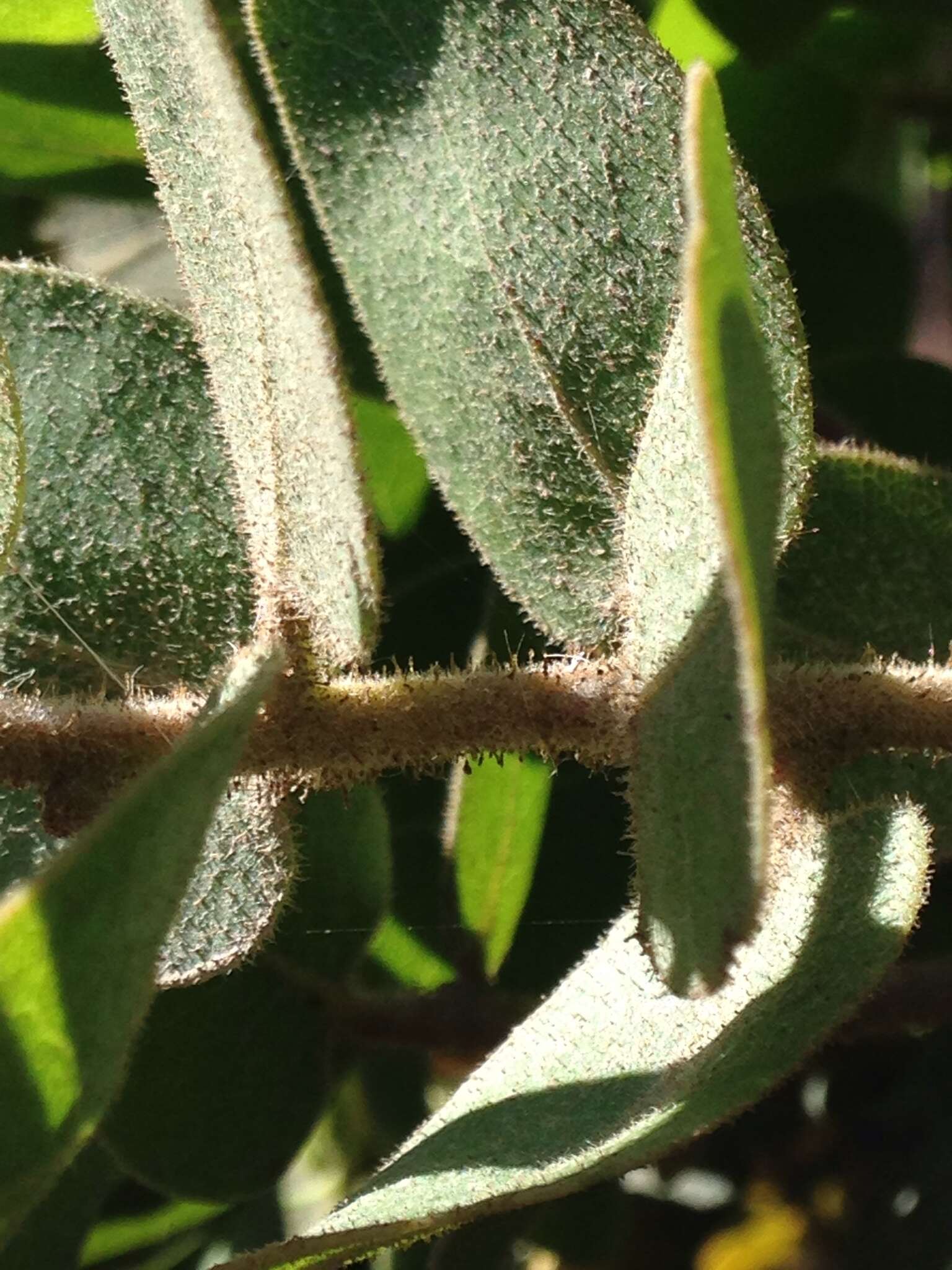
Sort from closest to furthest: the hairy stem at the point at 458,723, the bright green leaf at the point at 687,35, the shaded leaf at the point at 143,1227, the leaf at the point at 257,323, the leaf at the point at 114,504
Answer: the leaf at the point at 257,323 < the hairy stem at the point at 458,723 < the leaf at the point at 114,504 < the bright green leaf at the point at 687,35 < the shaded leaf at the point at 143,1227

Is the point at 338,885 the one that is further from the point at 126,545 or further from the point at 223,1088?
the point at 126,545

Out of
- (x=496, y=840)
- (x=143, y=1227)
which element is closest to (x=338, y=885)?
(x=496, y=840)

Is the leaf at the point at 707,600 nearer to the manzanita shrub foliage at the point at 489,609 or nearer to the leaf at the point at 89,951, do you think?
the manzanita shrub foliage at the point at 489,609

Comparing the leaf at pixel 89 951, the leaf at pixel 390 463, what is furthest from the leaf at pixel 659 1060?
the leaf at pixel 390 463

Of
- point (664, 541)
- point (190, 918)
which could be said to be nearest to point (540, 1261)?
point (190, 918)

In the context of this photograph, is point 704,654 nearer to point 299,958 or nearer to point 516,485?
point 516,485

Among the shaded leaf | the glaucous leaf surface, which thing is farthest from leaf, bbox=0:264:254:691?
the shaded leaf

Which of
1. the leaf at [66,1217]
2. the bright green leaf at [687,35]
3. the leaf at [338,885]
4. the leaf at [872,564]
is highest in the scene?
the bright green leaf at [687,35]
